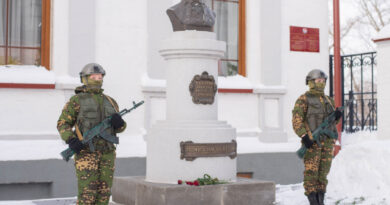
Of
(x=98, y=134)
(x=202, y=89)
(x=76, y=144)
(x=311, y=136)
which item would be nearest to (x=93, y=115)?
(x=98, y=134)

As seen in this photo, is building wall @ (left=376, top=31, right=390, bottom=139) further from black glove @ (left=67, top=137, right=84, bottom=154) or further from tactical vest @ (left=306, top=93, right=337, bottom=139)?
black glove @ (left=67, top=137, right=84, bottom=154)

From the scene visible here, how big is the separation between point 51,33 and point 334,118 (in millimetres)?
4697

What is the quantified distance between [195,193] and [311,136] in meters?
1.66

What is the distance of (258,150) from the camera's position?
10438mm

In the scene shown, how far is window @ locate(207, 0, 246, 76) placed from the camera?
35.7 feet

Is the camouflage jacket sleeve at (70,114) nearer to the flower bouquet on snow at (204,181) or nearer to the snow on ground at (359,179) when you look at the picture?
the flower bouquet on snow at (204,181)

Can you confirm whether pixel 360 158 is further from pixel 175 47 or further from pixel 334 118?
pixel 175 47

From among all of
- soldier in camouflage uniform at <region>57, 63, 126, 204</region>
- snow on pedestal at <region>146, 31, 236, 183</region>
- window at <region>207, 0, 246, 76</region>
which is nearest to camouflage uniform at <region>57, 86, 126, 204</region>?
soldier in camouflage uniform at <region>57, 63, 126, 204</region>

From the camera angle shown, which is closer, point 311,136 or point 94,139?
point 94,139

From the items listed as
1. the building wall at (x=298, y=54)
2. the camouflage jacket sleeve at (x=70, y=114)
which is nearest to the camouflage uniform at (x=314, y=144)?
the camouflage jacket sleeve at (x=70, y=114)

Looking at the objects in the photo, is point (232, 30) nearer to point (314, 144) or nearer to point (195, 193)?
point (314, 144)

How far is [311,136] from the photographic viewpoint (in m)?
7.05

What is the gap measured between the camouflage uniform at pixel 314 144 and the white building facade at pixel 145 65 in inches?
99.8

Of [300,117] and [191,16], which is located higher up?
[191,16]
